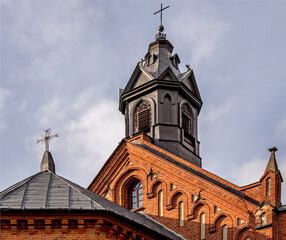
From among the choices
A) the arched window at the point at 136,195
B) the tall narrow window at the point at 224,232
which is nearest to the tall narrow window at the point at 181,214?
the tall narrow window at the point at 224,232

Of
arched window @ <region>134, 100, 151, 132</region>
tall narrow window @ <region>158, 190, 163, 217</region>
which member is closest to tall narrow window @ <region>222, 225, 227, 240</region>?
tall narrow window @ <region>158, 190, 163, 217</region>

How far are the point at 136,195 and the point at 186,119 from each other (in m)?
6.61

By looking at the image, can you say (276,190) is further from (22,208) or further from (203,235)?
(22,208)

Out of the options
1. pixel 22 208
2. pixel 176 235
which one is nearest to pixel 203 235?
pixel 176 235

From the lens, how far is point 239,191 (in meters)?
25.7

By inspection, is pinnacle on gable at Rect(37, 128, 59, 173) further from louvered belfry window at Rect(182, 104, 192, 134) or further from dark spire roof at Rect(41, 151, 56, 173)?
louvered belfry window at Rect(182, 104, 192, 134)

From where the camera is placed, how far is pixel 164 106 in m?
31.8

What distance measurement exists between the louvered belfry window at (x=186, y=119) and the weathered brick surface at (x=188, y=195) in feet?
10.3

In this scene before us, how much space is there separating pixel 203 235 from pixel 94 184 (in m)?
7.22

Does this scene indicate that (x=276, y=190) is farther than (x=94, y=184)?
No

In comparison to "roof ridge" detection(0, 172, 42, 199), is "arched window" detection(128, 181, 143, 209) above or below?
above

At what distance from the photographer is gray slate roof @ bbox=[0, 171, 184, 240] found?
19.3 m

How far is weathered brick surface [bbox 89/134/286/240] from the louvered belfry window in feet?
10.3

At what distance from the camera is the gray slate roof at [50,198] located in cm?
1933
